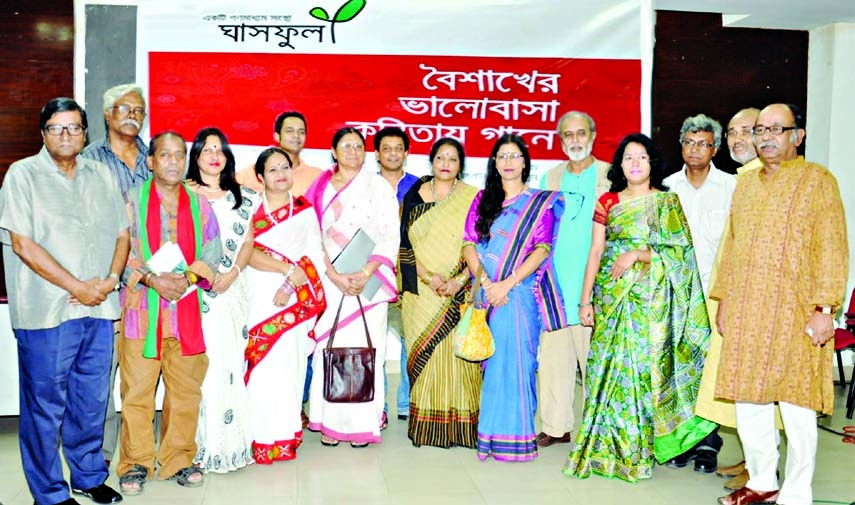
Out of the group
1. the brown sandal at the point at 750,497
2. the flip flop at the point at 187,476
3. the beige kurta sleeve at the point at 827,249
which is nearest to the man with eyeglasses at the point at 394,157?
the flip flop at the point at 187,476

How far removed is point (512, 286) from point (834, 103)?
12.6 feet

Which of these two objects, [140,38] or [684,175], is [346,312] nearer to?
[684,175]

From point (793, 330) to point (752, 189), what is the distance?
580 mm

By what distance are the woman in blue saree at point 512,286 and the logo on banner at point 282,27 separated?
6.70 ft

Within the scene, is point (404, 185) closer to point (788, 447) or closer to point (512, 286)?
point (512, 286)

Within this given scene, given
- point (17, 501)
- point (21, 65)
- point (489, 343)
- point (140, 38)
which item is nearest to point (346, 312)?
point (489, 343)

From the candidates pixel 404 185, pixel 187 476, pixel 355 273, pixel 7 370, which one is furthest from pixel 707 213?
pixel 7 370

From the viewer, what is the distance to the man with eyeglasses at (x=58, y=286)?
333 cm

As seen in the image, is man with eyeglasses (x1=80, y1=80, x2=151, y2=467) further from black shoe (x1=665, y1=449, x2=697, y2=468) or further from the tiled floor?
black shoe (x1=665, y1=449, x2=697, y2=468)

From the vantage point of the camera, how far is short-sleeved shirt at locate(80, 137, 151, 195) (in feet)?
13.3

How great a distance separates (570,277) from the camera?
4602 mm

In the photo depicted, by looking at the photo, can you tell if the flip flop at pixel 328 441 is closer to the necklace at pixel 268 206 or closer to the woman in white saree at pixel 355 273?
the woman in white saree at pixel 355 273

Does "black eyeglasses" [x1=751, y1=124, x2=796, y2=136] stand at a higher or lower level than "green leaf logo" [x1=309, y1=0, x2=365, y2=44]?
lower

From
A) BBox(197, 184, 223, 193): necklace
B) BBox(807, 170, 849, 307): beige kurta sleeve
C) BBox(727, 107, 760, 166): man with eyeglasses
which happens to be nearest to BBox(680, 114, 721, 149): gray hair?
BBox(727, 107, 760, 166): man with eyeglasses
